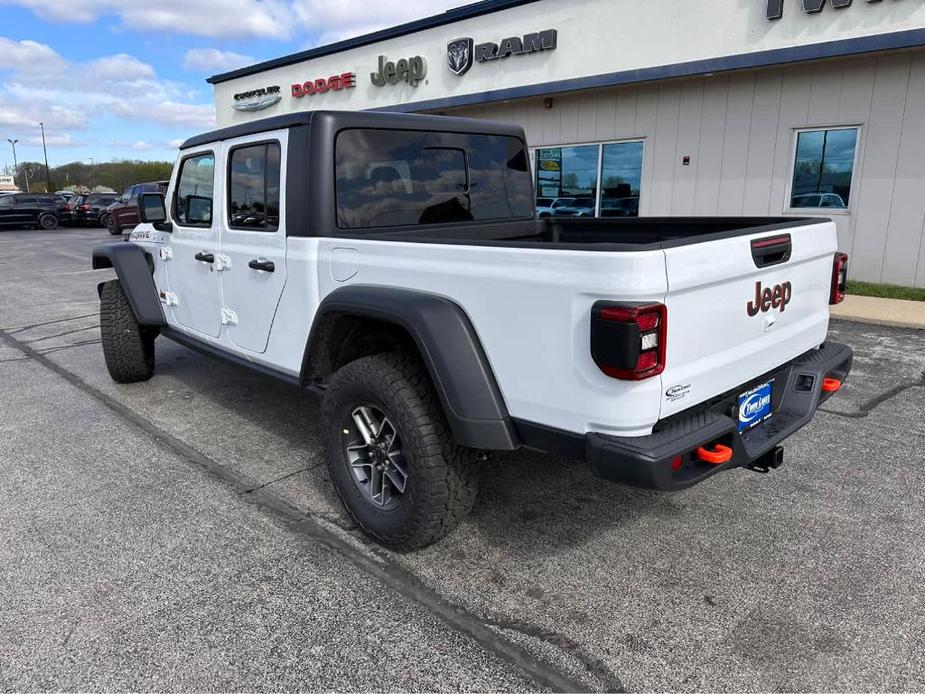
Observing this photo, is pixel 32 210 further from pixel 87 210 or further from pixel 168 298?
pixel 168 298

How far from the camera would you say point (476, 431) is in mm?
2580

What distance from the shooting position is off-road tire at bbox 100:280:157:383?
5.39 metres

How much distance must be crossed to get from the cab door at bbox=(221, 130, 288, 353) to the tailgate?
6.83ft

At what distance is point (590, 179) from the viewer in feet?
41.9

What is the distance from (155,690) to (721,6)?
433 inches

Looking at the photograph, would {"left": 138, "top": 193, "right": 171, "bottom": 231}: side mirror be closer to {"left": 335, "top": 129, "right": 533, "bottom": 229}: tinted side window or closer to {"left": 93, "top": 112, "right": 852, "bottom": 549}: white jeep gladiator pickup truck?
{"left": 93, "top": 112, "right": 852, "bottom": 549}: white jeep gladiator pickup truck

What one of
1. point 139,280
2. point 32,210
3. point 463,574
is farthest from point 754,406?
point 32,210

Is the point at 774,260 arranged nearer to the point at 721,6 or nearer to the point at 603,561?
the point at 603,561

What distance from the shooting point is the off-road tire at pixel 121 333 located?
17.7ft

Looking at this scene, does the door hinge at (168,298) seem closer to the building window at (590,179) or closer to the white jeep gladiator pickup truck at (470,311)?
the white jeep gladiator pickup truck at (470,311)

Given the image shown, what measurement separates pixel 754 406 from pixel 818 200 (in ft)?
28.4

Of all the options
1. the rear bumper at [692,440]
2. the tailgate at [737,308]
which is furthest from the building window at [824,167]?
the rear bumper at [692,440]

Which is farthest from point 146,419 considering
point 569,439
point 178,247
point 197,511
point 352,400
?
point 569,439

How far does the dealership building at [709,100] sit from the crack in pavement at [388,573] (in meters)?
9.25
